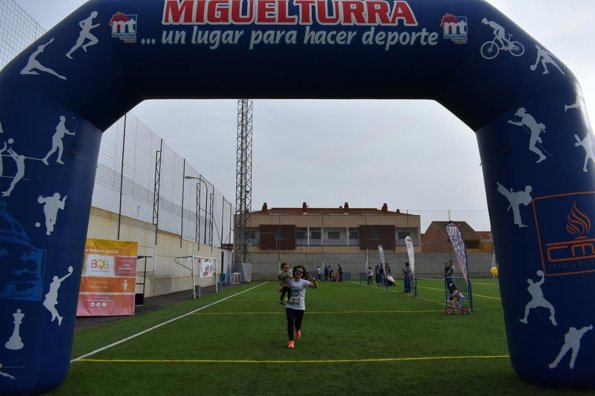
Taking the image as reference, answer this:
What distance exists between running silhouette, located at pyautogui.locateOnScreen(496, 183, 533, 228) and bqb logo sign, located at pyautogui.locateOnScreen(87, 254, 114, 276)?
42.8 ft

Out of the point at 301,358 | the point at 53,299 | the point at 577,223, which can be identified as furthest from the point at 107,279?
the point at 577,223

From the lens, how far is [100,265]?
49.4 feet

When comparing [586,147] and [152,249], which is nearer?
[586,147]

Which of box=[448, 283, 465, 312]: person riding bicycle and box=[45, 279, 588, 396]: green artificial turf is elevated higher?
box=[448, 283, 465, 312]: person riding bicycle

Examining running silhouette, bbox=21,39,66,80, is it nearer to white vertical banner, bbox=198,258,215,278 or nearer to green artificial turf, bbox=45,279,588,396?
green artificial turf, bbox=45,279,588,396

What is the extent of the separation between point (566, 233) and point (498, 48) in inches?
91.9

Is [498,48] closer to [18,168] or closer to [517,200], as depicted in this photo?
[517,200]

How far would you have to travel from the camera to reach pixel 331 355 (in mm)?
7969

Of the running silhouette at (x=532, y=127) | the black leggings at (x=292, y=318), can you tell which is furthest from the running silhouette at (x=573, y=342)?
the black leggings at (x=292, y=318)

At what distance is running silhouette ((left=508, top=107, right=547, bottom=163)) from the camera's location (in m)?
5.59

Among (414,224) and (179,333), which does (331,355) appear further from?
(414,224)

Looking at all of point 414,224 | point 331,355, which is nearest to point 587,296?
point 331,355

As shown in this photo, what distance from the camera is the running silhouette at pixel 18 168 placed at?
5.30m

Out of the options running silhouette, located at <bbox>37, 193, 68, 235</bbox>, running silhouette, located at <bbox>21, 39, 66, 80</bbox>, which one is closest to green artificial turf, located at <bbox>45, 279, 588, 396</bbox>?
running silhouette, located at <bbox>37, 193, 68, 235</bbox>
